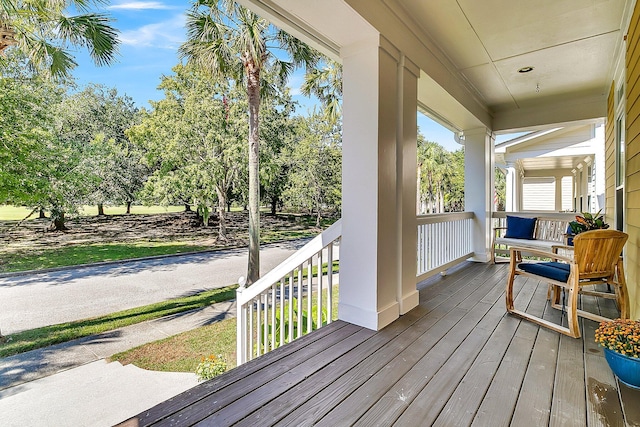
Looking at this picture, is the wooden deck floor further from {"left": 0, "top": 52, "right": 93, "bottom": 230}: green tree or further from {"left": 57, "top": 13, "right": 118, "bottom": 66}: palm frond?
{"left": 0, "top": 52, "right": 93, "bottom": 230}: green tree

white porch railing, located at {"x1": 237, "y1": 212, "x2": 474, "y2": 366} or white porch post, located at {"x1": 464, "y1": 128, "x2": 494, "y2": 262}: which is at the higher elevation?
white porch post, located at {"x1": 464, "y1": 128, "x2": 494, "y2": 262}

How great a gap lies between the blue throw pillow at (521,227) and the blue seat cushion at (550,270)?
2465 mm

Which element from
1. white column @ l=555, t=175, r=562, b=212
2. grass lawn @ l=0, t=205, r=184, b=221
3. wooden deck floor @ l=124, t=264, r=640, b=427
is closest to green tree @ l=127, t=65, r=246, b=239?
grass lawn @ l=0, t=205, r=184, b=221

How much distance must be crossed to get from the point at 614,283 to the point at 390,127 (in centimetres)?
222

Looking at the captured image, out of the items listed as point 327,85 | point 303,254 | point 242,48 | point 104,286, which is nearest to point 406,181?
point 303,254

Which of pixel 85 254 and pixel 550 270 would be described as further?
pixel 85 254

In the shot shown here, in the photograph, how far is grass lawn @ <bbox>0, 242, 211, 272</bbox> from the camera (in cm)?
711

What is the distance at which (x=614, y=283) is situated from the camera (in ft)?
7.93

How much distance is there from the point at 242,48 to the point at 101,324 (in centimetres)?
653

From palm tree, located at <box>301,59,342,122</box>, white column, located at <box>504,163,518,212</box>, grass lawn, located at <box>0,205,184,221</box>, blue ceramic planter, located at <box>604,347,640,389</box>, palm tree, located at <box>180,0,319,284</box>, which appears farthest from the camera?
white column, located at <box>504,163,518,212</box>

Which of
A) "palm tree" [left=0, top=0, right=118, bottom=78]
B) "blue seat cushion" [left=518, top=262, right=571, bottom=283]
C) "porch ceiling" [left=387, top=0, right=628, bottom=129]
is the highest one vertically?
"palm tree" [left=0, top=0, right=118, bottom=78]

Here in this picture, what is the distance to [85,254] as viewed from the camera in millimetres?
8602

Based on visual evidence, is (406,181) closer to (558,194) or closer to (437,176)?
(558,194)

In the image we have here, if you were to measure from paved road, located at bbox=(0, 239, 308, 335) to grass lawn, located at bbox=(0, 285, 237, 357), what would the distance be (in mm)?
229
